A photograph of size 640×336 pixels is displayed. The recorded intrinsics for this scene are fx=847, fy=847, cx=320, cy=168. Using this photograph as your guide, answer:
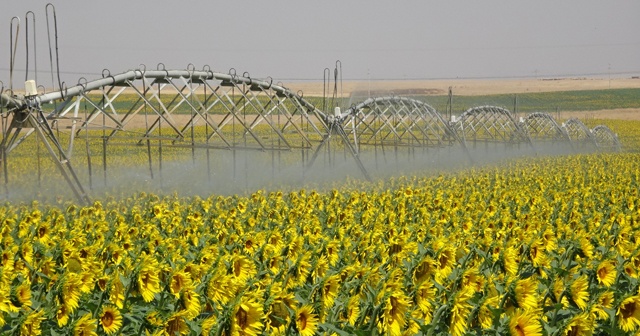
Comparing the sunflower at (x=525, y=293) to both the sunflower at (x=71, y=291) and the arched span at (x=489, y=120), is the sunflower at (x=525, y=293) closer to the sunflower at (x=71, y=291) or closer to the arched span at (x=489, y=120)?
the sunflower at (x=71, y=291)

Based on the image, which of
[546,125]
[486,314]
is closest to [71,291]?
[486,314]

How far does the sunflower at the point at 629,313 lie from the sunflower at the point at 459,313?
86 centimetres

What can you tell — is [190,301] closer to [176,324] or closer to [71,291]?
[176,324]

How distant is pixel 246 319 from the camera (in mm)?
3545

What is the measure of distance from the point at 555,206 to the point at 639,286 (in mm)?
6080

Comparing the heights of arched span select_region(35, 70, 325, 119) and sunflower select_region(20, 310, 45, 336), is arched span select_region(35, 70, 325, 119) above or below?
above

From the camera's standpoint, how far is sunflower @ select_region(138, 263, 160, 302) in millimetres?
4266

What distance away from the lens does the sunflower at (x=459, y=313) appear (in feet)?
12.8

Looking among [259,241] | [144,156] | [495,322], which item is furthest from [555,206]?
[144,156]

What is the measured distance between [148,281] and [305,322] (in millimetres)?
1001

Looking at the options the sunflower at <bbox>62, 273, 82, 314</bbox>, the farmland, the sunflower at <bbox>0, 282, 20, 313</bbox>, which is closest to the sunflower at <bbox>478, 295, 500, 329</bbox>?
the farmland

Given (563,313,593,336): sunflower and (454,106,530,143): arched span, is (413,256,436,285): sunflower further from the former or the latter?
(454,106,530,143): arched span

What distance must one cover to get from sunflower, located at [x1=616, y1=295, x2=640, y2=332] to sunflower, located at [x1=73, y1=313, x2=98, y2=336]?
8.38ft

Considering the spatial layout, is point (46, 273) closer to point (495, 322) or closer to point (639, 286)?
point (495, 322)
